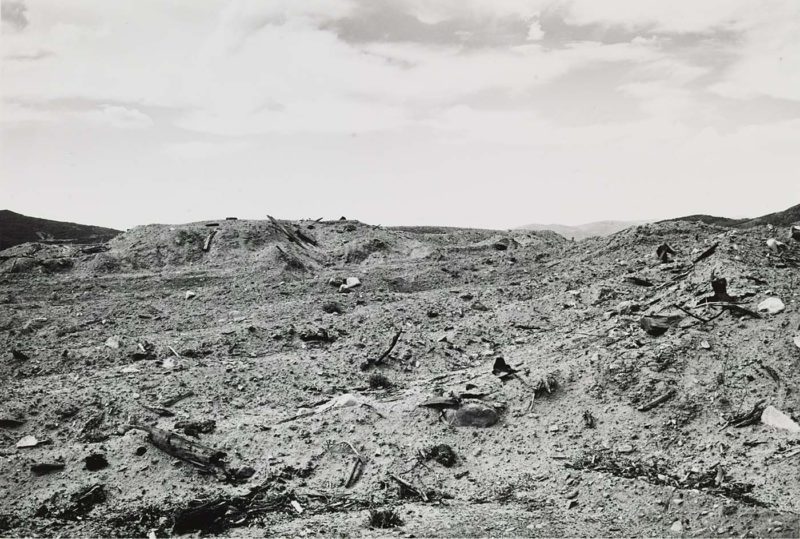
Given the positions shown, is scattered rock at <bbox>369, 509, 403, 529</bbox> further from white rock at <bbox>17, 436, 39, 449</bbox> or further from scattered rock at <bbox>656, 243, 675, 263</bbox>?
scattered rock at <bbox>656, 243, 675, 263</bbox>

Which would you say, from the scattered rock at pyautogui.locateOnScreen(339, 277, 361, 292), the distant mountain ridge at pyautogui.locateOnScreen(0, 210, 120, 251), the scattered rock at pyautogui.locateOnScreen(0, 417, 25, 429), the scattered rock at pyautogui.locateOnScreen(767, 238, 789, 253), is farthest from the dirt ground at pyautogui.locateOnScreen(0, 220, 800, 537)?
the distant mountain ridge at pyautogui.locateOnScreen(0, 210, 120, 251)

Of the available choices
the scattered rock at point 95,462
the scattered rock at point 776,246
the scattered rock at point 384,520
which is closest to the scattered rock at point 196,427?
the scattered rock at point 95,462

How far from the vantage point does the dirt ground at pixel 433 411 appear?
4.97m

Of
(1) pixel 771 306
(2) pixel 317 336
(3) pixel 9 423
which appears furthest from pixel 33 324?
(1) pixel 771 306

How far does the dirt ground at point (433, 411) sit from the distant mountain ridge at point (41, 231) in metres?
22.4

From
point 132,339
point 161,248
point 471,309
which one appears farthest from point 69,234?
point 471,309

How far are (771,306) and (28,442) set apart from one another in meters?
8.41

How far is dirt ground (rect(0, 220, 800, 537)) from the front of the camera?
4.97 meters

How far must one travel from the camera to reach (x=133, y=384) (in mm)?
7285

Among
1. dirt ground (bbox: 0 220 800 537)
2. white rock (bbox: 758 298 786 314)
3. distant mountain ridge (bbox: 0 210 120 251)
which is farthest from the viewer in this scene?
distant mountain ridge (bbox: 0 210 120 251)

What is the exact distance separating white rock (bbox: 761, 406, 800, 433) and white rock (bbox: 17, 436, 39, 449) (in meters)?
7.41

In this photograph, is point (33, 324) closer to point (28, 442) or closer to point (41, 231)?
point (28, 442)

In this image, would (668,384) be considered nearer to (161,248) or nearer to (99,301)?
(99,301)

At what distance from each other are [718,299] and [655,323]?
82 cm
